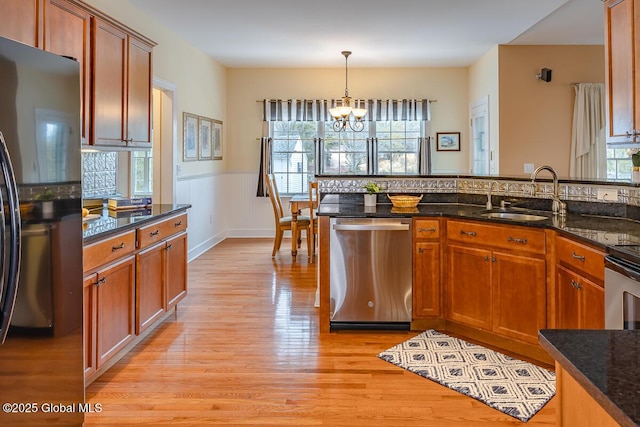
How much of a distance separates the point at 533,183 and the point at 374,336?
1610 mm

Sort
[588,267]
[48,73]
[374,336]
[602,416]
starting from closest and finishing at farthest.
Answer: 1. [602,416]
2. [48,73]
3. [588,267]
4. [374,336]

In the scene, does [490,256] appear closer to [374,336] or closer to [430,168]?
[374,336]

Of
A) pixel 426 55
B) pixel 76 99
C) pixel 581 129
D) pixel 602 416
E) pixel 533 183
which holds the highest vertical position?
pixel 426 55

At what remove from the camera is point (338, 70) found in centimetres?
766

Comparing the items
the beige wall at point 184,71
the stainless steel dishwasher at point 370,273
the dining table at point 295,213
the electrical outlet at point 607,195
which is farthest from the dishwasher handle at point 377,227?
the dining table at point 295,213

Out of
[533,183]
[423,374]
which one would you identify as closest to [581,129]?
[533,183]

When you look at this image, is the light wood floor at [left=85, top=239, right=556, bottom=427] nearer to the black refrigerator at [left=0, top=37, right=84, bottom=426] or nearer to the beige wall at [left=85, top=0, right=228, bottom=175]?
the black refrigerator at [left=0, top=37, right=84, bottom=426]

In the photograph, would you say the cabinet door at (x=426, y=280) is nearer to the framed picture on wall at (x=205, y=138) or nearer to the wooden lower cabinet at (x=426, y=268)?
the wooden lower cabinet at (x=426, y=268)

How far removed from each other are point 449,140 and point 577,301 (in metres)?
5.41

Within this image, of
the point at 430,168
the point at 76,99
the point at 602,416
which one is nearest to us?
the point at 602,416

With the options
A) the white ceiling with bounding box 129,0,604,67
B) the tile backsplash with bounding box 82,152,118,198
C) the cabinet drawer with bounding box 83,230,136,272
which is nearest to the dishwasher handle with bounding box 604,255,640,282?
the cabinet drawer with bounding box 83,230,136,272

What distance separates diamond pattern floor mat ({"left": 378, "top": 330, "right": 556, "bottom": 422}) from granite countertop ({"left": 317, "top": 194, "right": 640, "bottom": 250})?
0.82m

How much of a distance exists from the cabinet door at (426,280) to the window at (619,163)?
12.3 feet

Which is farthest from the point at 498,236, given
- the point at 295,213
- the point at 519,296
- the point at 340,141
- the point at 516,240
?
the point at 340,141
